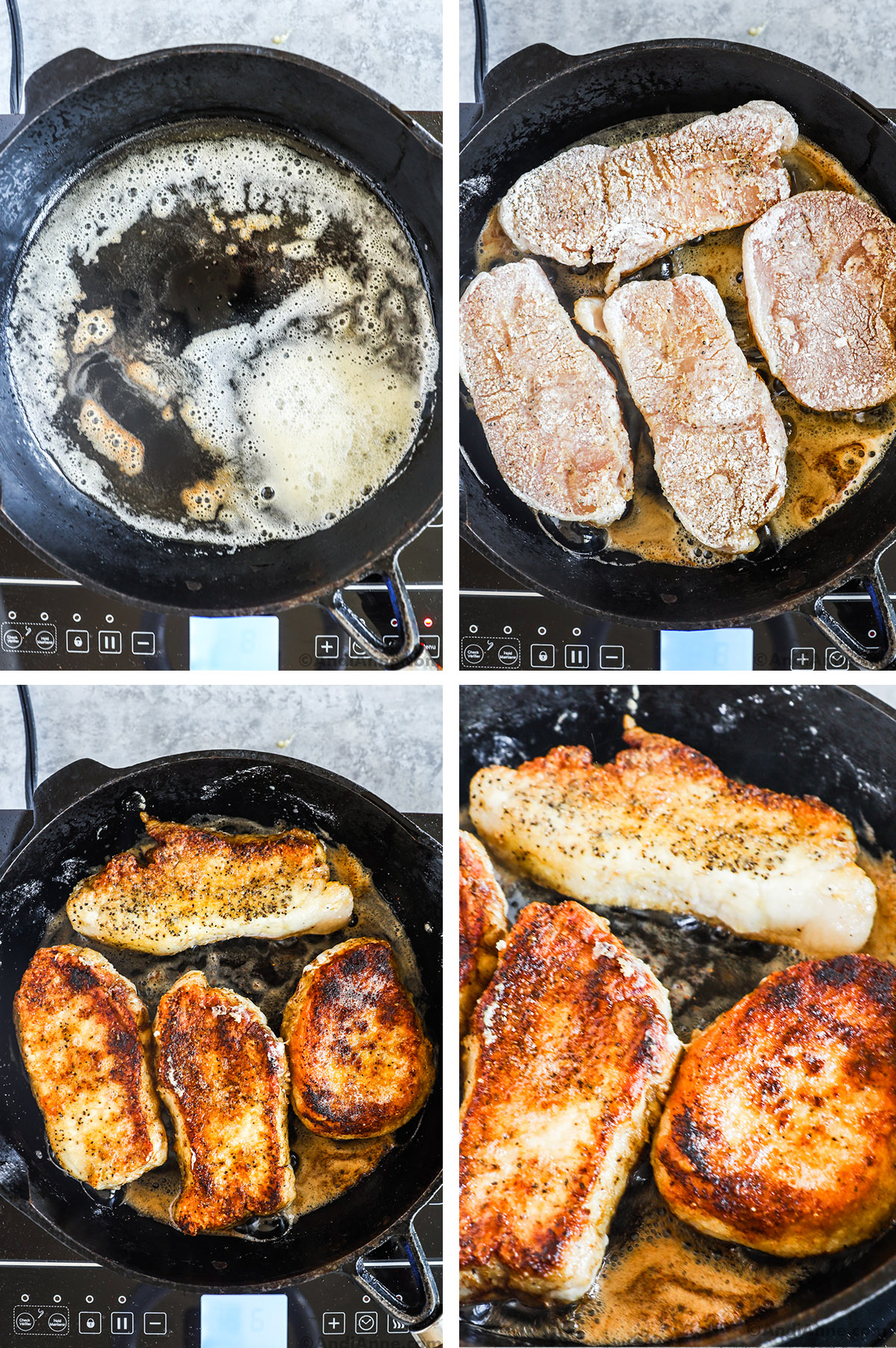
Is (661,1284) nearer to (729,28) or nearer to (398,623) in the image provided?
(398,623)

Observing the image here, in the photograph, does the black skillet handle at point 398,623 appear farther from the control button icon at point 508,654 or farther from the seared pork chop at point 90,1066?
the seared pork chop at point 90,1066

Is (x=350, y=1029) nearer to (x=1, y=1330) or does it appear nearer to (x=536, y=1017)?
(x=536, y=1017)

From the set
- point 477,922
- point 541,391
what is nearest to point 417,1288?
point 477,922

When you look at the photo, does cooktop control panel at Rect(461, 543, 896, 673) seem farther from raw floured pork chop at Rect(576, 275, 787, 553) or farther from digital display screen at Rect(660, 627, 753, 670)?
raw floured pork chop at Rect(576, 275, 787, 553)

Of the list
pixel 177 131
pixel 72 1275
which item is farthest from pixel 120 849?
pixel 177 131

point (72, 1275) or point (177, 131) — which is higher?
point (177, 131)

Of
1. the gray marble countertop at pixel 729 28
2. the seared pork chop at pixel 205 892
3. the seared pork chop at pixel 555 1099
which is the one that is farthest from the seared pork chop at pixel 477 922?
the gray marble countertop at pixel 729 28
